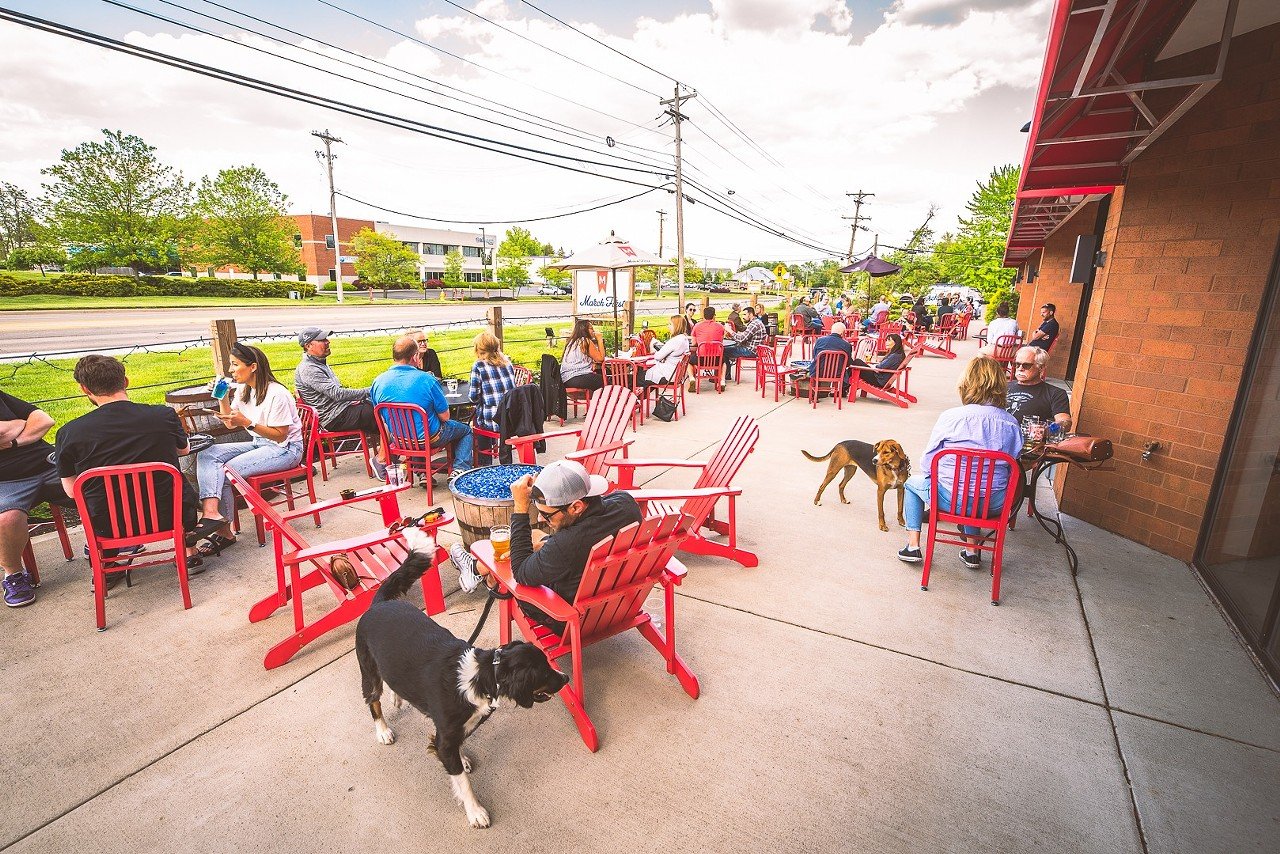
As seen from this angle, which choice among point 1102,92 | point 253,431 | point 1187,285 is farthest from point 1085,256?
point 253,431

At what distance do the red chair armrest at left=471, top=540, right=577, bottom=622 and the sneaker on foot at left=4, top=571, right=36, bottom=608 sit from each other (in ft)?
9.73

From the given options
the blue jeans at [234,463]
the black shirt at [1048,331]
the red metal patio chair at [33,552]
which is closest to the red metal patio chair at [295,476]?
the blue jeans at [234,463]

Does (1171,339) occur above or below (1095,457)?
above

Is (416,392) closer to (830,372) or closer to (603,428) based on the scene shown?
(603,428)

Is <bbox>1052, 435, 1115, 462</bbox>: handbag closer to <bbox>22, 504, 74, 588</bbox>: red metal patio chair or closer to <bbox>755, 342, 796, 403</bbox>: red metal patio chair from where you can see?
<bbox>755, 342, 796, 403</bbox>: red metal patio chair

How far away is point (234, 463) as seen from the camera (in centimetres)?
414

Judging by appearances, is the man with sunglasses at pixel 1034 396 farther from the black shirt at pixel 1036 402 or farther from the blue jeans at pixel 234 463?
the blue jeans at pixel 234 463

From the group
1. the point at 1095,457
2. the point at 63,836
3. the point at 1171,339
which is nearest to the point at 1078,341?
the point at 1171,339

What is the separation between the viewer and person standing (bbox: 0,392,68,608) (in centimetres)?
329

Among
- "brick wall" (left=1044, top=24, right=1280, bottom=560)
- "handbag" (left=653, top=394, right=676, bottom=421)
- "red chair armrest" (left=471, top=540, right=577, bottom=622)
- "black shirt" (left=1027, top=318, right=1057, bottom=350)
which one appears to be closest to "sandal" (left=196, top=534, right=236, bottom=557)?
"red chair armrest" (left=471, top=540, right=577, bottom=622)

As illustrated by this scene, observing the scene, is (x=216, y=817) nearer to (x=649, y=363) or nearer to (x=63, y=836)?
(x=63, y=836)

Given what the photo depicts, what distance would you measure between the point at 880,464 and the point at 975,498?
0.81m

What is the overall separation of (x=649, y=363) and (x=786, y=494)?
3.76m

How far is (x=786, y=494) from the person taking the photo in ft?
17.1
